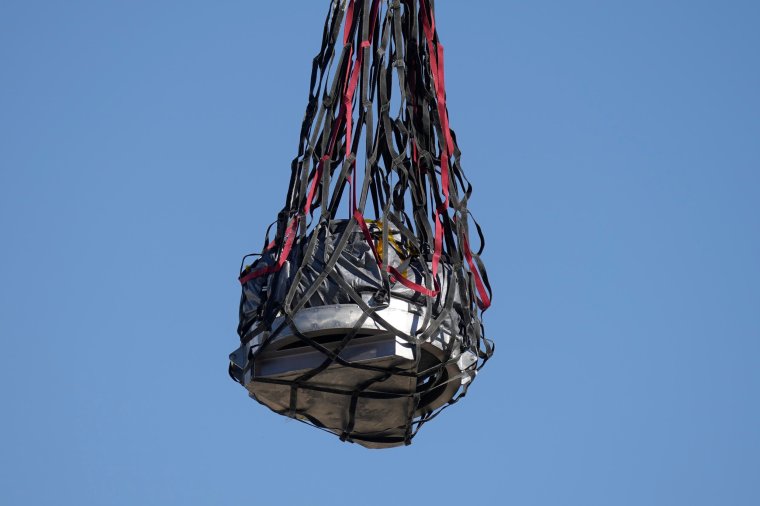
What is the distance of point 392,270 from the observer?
1702cm

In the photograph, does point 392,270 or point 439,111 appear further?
point 439,111

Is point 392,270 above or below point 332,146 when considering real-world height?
below

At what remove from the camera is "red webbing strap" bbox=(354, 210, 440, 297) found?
16766 mm

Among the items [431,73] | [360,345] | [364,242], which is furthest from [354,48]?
[360,345]

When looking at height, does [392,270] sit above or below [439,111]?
below

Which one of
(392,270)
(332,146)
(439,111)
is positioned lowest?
(392,270)

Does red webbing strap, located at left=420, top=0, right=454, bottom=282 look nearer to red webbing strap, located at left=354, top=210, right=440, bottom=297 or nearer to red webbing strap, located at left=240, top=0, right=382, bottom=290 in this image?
red webbing strap, located at left=354, top=210, right=440, bottom=297

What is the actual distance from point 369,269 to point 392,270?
271 millimetres

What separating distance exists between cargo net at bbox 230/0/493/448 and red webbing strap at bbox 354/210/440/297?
0.6 inches

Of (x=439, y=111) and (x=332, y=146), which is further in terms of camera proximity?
(x=439, y=111)

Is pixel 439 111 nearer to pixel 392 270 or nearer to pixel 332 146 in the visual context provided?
pixel 332 146

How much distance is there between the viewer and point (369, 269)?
674 inches

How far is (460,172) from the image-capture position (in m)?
18.0

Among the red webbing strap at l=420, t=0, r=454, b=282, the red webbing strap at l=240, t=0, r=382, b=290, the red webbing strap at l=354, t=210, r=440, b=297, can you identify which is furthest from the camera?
the red webbing strap at l=420, t=0, r=454, b=282
